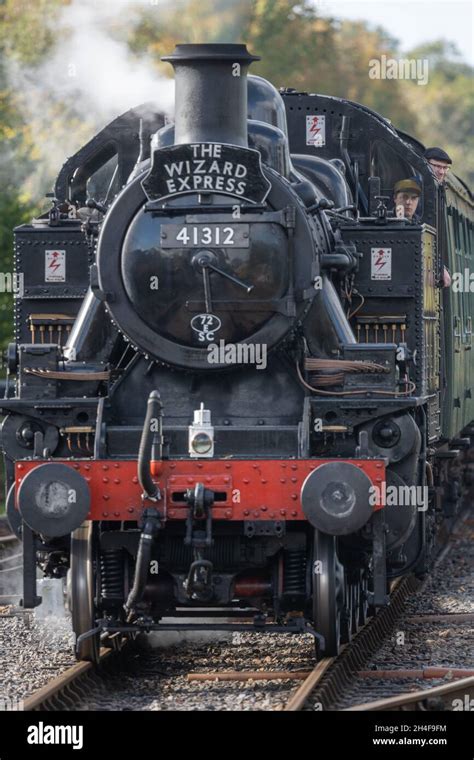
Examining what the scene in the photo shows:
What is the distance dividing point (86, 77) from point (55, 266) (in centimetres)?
238

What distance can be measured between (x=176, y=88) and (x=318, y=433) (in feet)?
6.45

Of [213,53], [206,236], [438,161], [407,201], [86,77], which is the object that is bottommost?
[206,236]

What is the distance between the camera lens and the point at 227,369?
8.32 meters

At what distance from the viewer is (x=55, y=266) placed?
9586mm

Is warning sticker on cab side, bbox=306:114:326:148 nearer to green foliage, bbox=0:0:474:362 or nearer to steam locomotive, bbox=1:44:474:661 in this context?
steam locomotive, bbox=1:44:474:661

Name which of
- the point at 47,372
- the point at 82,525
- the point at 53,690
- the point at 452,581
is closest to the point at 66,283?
the point at 47,372

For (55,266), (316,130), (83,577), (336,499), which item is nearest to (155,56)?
(316,130)

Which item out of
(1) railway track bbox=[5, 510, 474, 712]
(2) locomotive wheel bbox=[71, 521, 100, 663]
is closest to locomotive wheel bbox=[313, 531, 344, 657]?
(1) railway track bbox=[5, 510, 474, 712]

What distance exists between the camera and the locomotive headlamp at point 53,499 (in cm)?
775

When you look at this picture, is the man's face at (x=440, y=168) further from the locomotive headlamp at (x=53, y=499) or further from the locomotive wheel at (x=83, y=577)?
the locomotive headlamp at (x=53, y=499)

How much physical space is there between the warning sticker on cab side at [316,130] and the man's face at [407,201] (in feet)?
2.24

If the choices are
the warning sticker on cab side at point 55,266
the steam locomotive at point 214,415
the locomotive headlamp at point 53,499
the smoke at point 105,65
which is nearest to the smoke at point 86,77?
the smoke at point 105,65

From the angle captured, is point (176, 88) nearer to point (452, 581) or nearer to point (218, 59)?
point (218, 59)

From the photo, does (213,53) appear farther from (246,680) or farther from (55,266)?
(246,680)
